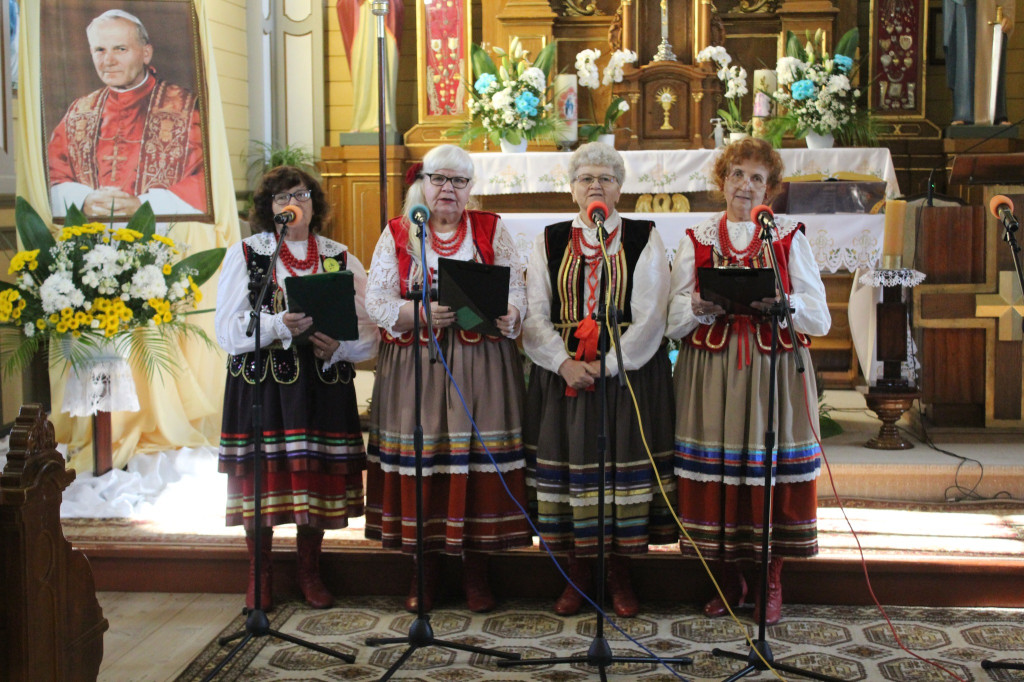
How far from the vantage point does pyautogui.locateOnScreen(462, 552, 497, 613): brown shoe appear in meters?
3.75

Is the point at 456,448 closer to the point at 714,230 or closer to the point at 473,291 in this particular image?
the point at 473,291

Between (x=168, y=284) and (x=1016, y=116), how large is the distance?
248 inches

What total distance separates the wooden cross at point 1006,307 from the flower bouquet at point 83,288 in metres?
3.73

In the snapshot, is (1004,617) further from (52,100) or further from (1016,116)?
(1016,116)

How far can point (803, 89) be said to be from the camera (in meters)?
6.91

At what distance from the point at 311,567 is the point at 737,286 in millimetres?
1782

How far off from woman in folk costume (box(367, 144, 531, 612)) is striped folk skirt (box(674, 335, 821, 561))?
22.0 inches

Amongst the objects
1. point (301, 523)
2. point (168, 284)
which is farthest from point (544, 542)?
point (168, 284)

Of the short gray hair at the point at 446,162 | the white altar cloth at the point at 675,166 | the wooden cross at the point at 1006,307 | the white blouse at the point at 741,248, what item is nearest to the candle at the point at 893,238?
the wooden cross at the point at 1006,307

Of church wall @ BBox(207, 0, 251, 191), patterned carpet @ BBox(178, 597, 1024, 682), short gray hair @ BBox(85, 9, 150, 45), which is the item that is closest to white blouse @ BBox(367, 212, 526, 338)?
patterned carpet @ BBox(178, 597, 1024, 682)

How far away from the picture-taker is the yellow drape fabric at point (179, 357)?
520cm

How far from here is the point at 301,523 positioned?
12.0 feet

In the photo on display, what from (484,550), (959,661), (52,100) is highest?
(52,100)

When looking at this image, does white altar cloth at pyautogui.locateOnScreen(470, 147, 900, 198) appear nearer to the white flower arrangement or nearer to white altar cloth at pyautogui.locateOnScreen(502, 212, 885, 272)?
the white flower arrangement
